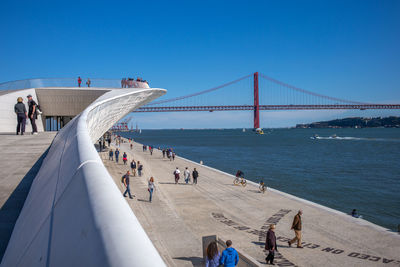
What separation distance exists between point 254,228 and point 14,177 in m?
7.81

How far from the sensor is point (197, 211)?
11.6 m

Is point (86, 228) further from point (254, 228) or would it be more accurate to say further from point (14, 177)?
point (254, 228)

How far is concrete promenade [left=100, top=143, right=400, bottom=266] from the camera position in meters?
7.63

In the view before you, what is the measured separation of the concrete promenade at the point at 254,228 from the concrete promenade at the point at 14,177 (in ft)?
11.9

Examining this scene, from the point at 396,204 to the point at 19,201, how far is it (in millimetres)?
19119

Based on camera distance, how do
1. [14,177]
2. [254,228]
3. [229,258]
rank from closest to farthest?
[14,177], [229,258], [254,228]

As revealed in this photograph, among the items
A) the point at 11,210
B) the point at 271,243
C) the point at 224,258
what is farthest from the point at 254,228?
the point at 11,210

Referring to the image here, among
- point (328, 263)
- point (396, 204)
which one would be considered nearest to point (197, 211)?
point (328, 263)

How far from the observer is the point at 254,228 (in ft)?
32.7

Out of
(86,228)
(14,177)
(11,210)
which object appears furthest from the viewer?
(14,177)

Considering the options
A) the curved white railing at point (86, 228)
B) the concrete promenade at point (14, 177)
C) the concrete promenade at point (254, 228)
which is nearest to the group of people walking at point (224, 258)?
the concrete promenade at point (254, 228)

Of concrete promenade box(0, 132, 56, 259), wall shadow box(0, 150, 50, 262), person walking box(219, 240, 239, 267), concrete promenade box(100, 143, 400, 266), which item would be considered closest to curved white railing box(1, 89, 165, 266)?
wall shadow box(0, 150, 50, 262)

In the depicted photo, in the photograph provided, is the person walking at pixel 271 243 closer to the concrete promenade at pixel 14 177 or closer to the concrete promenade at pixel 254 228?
the concrete promenade at pixel 254 228

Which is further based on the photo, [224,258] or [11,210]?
[224,258]
